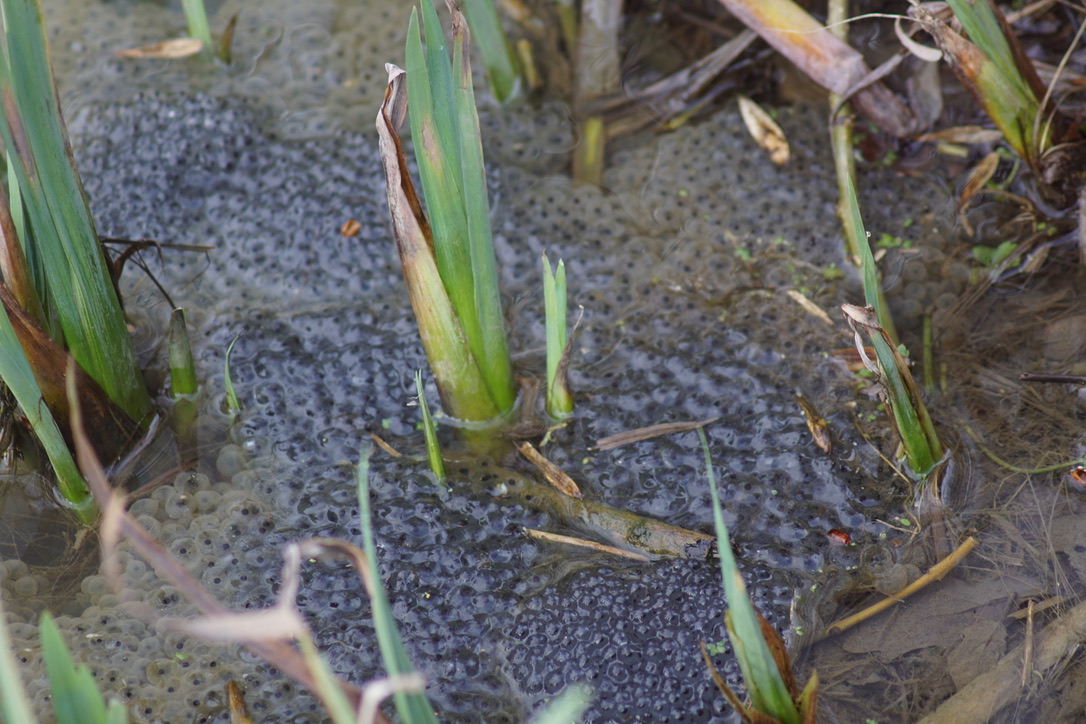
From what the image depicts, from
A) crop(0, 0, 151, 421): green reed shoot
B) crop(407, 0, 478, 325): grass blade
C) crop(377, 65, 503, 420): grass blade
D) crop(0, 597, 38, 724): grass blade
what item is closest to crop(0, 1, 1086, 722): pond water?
crop(377, 65, 503, 420): grass blade

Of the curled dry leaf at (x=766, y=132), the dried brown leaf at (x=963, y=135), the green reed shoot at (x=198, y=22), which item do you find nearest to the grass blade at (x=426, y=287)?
the curled dry leaf at (x=766, y=132)

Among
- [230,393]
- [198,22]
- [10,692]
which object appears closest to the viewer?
[10,692]

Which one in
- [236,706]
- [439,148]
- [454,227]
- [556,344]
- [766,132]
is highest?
[439,148]

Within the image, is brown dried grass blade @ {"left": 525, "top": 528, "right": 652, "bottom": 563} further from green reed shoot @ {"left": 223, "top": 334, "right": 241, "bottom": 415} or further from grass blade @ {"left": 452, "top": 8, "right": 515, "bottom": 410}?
green reed shoot @ {"left": 223, "top": 334, "right": 241, "bottom": 415}

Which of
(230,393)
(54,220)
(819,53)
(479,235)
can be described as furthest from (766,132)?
(54,220)

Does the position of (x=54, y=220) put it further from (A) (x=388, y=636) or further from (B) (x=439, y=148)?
(A) (x=388, y=636)

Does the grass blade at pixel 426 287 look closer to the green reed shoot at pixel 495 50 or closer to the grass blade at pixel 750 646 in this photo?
the grass blade at pixel 750 646
